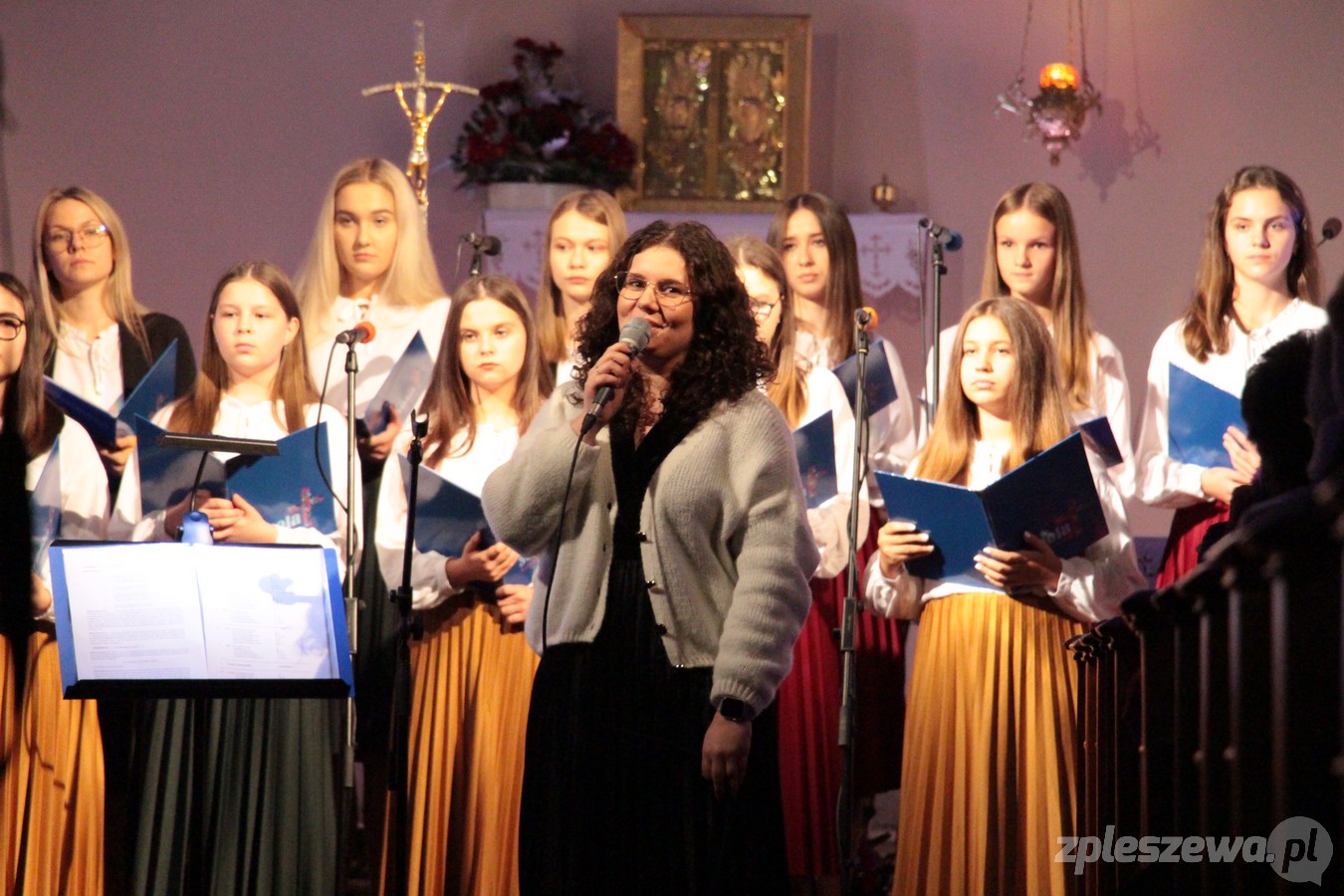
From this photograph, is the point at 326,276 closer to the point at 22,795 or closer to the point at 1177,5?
the point at 22,795

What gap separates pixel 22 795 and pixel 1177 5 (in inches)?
205

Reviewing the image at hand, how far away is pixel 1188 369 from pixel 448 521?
84.4 inches

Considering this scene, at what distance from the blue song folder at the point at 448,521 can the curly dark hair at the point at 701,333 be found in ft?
3.70

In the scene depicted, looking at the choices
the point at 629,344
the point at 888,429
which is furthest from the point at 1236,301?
the point at 629,344

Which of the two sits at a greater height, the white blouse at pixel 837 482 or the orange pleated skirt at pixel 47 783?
the white blouse at pixel 837 482

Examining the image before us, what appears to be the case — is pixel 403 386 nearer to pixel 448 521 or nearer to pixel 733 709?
pixel 448 521

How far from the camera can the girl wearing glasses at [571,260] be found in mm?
4797

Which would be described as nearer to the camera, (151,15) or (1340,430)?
(1340,430)

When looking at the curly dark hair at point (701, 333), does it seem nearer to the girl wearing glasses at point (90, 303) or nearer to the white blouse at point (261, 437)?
the white blouse at point (261, 437)

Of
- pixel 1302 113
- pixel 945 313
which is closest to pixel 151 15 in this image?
pixel 945 313

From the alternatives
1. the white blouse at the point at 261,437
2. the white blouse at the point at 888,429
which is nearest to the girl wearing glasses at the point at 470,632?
the white blouse at the point at 261,437

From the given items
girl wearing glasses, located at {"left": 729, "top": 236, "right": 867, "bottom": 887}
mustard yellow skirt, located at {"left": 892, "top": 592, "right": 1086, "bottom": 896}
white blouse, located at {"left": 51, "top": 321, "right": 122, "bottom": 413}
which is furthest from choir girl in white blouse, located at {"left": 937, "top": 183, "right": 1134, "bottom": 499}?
white blouse, located at {"left": 51, "top": 321, "right": 122, "bottom": 413}

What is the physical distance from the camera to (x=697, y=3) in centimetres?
660

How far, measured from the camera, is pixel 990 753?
3754mm
